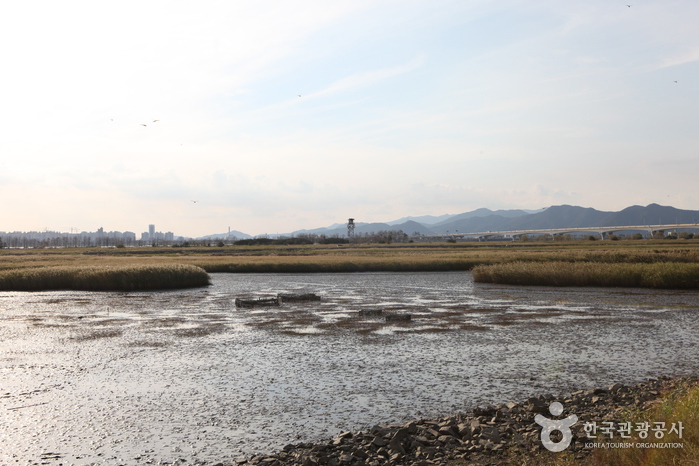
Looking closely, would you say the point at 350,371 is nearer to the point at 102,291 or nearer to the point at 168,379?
the point at 168,379

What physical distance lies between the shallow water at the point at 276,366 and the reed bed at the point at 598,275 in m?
10.2

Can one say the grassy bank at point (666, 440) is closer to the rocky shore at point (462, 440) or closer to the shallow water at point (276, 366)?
the rocky shore at point (462, 440)

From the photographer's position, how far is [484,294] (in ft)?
120

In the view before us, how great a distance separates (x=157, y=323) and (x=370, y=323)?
982 cm

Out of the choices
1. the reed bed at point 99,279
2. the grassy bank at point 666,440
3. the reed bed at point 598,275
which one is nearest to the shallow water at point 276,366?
the grassy bank at point 666,440

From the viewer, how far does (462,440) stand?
9.34m

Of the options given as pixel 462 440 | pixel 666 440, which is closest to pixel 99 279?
pixel 462 440

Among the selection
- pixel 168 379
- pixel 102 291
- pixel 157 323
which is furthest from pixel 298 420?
pixel 102 291

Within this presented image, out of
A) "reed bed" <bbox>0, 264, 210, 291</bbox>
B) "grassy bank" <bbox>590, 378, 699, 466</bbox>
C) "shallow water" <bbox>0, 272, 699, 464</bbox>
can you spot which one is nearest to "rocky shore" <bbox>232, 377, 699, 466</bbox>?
"grassy bank" <bbox>590, 378, 699, 466</bbox>

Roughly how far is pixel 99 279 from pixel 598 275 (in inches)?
1563

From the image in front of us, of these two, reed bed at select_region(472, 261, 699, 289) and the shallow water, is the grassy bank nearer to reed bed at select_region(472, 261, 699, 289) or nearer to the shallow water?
the shallow water

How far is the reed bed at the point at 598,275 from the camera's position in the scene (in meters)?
38.9

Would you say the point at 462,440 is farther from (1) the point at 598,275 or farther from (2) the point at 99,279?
(2) the point at 99,279

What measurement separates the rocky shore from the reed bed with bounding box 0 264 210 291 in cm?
3607
